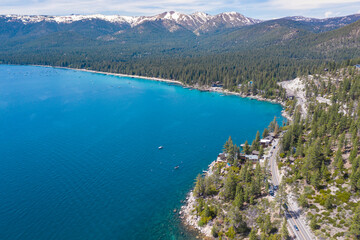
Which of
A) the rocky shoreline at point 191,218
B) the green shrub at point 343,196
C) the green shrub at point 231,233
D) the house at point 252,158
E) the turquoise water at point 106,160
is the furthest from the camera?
the house at point 252,158

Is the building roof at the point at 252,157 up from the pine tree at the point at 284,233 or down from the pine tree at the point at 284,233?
down

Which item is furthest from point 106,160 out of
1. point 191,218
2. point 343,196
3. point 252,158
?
point 343,196

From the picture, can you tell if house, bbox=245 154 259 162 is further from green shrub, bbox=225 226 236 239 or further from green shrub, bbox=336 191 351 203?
green shrub, bbox=225 226 236 239

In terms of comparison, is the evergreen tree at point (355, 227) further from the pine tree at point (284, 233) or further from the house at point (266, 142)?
the house at point (266, 142)

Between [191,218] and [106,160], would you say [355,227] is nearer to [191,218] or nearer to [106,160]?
[191,218]

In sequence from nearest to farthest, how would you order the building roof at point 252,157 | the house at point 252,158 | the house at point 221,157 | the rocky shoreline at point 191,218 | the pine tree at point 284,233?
the pine tree at point 284,233
the rocky shoreline at point 191,218
the house at point 252,158
the building roof at point 252,157
the house at point 221,157

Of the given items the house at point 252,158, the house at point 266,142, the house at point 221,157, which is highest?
the house at point 266,142

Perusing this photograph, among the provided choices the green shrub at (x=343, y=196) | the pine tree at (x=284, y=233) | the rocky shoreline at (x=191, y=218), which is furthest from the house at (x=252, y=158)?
the pine tree at (x=284, y=233)

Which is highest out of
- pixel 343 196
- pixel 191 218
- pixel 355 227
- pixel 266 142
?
pixel 355 227

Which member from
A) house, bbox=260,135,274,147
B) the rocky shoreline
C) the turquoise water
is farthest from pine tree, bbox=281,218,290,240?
house, bbox=260,135,274,147
